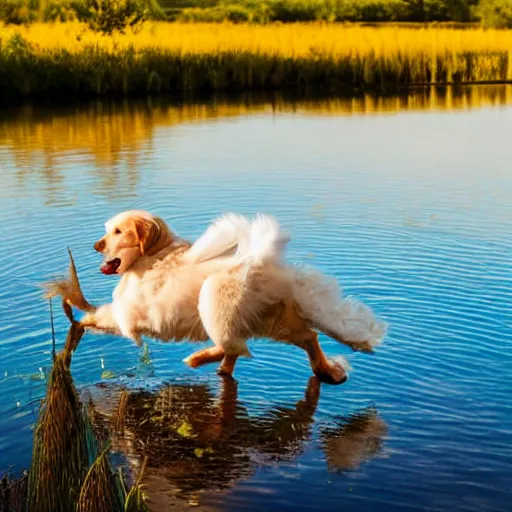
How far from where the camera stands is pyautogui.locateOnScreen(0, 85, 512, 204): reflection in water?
1373 centimetres

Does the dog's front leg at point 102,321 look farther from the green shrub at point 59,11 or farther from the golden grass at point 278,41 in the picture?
the green shrub at point 59,11

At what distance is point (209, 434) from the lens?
18.5 feet

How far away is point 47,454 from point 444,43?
25329mm

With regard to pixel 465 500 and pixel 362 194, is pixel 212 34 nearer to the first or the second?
pixel 362 194

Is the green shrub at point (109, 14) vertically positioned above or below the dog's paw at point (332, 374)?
above

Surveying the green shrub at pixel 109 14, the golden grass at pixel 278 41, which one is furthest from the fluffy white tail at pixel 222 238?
the green shrub at pixel 109 14

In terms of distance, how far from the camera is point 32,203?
11.7 metres

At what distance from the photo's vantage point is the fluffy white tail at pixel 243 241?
5.79 meters

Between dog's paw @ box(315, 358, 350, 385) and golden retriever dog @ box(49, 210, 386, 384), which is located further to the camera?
dog's paw @ box(315, 358, 350, 385)

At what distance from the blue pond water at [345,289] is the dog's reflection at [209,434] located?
0.01m

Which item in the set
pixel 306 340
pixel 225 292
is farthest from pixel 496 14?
pixel 225 292

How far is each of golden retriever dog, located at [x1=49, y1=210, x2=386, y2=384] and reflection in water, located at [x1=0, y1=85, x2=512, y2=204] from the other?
5.83m

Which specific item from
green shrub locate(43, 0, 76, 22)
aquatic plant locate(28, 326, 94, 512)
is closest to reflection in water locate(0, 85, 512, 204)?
aquatic plant locate(28, 326, 94, 512)

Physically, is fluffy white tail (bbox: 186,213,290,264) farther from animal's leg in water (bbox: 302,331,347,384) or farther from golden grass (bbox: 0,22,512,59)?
golden grass (bbox: 0,22,512,59)
